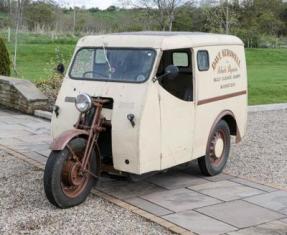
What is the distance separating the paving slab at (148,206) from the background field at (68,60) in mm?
9010

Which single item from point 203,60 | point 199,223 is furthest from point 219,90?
point 199,223

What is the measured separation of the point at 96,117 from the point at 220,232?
1862mm

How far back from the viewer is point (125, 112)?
593 centimetres

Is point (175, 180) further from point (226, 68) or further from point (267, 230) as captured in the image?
point (267, 230)

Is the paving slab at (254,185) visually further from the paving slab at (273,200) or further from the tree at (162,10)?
the tree at (162,10)

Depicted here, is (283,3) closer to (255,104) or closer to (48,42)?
(48,42)

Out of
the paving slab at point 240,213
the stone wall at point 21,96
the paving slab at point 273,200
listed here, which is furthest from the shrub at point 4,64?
the paving slab at point 240,213

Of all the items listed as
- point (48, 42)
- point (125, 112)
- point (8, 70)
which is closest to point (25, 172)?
point (125, 112)

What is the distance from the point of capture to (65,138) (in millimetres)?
5758

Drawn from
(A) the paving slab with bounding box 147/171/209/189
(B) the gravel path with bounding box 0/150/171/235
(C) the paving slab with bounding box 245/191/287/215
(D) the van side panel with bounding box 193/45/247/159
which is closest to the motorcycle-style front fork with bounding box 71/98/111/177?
(B) the gravel path with bounding box 0/150/171/235

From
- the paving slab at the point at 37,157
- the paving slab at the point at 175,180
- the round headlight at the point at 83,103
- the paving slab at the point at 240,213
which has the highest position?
the round headlight at the point at 83,103

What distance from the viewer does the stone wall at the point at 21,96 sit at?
12.0m

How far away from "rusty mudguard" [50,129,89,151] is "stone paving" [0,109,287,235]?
84 cm

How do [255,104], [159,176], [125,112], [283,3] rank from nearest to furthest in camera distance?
[125,112] → [159,176] → [255,104] → [283,3]
